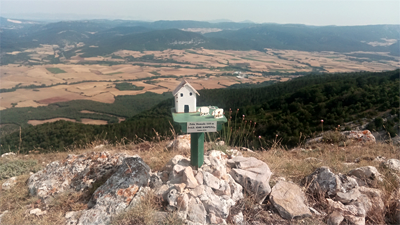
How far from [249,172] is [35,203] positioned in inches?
192

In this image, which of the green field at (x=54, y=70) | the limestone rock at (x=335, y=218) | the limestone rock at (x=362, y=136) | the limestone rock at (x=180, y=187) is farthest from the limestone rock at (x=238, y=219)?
the green field at (x=54, y=70)

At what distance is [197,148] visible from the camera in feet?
16.8

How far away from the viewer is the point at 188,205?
430 centimetres

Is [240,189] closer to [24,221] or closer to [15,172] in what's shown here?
[24,221]

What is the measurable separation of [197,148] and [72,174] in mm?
3547

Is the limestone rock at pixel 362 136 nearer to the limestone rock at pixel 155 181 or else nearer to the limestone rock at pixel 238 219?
the limestone rock at pixel 238 219

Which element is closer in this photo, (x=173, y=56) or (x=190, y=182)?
(x=190, y=182)

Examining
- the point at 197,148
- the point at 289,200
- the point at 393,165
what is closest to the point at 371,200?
the point at 289,200

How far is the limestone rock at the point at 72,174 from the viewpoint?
18.5ft

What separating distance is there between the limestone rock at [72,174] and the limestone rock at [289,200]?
163 inches

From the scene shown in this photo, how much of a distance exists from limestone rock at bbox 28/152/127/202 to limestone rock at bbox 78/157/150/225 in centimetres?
99

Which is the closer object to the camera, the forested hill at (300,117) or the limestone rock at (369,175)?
the limestone rock at (369,175)

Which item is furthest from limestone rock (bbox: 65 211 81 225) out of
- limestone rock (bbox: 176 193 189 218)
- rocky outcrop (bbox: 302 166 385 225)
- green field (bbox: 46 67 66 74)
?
green field (bbox: 46 67 66 74)

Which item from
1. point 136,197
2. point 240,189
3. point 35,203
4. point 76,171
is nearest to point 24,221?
point 35,203
